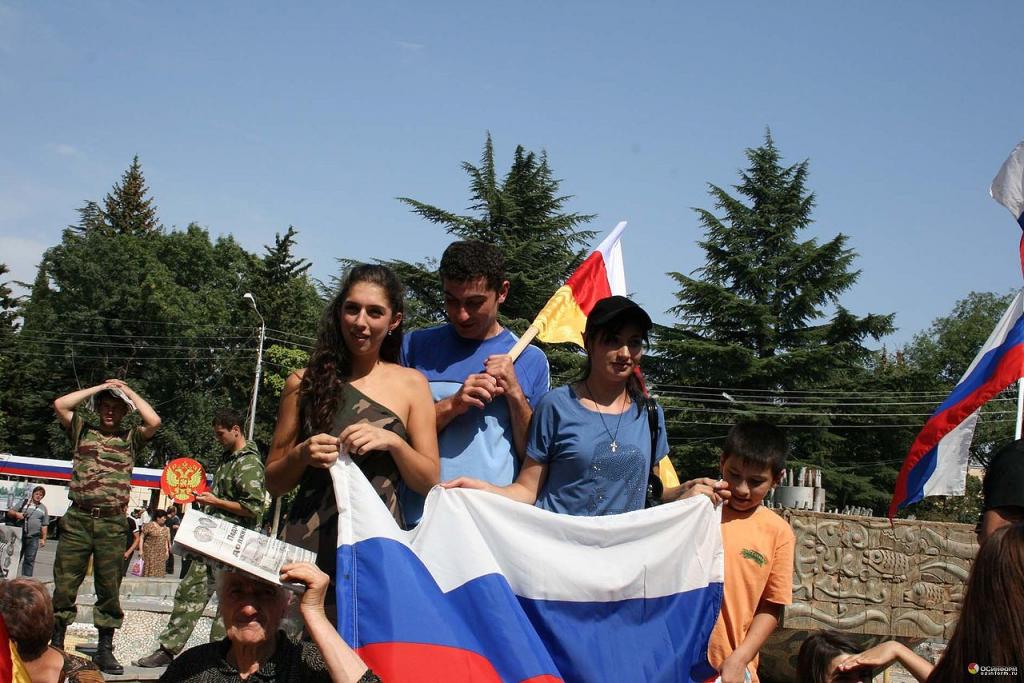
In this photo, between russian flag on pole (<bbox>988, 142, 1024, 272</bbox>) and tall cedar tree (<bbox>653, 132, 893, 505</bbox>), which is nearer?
russian flag on pole (<bbox>988, 142, 1024, 272</bbox>)

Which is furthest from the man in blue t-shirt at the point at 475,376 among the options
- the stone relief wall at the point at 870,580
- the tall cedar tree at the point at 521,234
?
the tall cedar tree at the point at 521,234

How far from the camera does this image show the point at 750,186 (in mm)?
43375

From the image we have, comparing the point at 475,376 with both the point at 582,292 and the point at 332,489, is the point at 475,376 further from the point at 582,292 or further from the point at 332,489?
the point at 582,292

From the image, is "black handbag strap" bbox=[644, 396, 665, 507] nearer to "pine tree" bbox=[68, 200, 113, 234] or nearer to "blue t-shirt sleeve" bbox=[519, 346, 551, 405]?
"blue t-shirt sleeve" bbox=[519, 346, 551, 405]

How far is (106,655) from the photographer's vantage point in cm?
777

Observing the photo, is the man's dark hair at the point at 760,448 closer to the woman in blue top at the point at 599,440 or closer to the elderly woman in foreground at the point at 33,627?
the woman in blue top at the point at 599,440

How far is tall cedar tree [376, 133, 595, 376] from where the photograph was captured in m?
31.1

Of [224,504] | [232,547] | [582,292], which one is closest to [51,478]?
[224,504]

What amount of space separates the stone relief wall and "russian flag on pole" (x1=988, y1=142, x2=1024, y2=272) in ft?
12.1

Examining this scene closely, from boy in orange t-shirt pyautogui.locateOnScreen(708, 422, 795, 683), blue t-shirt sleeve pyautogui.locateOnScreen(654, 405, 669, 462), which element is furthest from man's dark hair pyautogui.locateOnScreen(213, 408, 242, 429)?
boy in orange t-shirt pyautogui.locateOnScreen(708, 422, 795, 683)

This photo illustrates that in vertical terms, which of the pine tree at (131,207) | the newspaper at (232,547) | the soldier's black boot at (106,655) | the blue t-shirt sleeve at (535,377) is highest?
the pine tree at (131,207)

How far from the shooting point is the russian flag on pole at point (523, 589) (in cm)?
309

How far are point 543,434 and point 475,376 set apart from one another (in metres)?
0.35

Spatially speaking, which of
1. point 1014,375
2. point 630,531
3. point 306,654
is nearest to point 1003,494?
point 630,531
